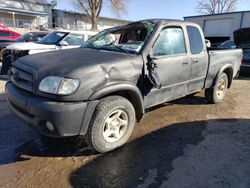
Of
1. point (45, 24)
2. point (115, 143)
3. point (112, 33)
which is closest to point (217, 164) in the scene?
point (115, 143)

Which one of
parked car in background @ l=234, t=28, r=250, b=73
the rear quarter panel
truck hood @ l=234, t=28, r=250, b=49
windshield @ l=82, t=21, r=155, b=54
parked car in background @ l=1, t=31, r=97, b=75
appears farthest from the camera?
truck hood @ l=234, t=28, r=250, b=49

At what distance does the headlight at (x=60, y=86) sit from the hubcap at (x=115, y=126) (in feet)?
2.36

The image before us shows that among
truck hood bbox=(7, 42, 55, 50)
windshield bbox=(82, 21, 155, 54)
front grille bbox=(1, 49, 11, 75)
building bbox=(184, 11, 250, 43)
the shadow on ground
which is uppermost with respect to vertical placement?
building bbox=(184, 11, 250, 43)

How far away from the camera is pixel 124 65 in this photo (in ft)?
11.4

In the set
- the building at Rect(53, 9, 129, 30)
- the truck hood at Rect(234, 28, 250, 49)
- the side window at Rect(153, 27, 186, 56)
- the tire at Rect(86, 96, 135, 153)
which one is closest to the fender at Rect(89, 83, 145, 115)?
the tire at Rect(86, 96, 135, 153)

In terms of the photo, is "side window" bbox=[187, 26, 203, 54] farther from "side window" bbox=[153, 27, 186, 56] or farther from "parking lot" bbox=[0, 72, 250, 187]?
"parking lot" bbox=[0, 72, 250, 187]

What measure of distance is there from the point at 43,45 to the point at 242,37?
8.91 m

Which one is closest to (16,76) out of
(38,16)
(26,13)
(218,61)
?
(218,61)

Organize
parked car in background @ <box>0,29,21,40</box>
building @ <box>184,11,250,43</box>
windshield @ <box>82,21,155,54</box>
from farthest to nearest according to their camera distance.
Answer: building @ <box>184,11,250,43</box> → parked car in background @ <box>0,29,21,40</box> → windshield @ <box>82,21,155,54</box>

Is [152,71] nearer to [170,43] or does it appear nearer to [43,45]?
[170,43]

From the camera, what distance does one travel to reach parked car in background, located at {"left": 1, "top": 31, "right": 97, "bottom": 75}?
26.4 feet

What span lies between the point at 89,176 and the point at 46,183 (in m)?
0.50

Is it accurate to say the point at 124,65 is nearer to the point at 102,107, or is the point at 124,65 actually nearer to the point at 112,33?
the point at 102,107

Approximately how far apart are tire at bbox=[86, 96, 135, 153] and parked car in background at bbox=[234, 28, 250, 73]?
27.0 feet
